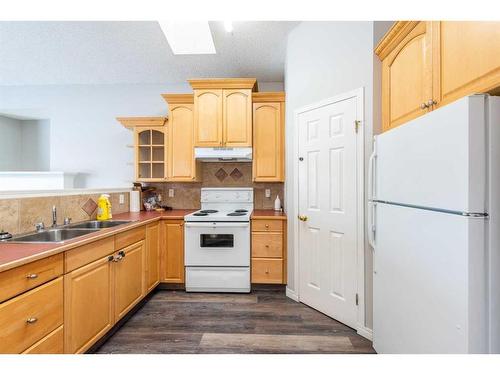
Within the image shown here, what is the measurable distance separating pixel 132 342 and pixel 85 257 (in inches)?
32.0

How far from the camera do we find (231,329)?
7.22ft

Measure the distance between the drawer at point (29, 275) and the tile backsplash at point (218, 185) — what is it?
2341mm

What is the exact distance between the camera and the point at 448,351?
106 cm

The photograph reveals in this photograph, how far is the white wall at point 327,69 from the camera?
2072 mm

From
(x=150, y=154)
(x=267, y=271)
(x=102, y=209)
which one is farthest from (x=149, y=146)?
(x=267, y=271)

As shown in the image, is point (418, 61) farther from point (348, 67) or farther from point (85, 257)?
point (85, 257)

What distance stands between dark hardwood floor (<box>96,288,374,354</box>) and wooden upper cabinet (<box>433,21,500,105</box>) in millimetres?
1767

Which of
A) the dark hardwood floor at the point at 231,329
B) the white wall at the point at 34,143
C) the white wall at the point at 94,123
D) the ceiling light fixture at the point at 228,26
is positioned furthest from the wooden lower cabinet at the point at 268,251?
the white wall at the point at 34,143

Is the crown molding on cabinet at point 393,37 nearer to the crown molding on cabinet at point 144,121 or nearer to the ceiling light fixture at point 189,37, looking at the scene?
the ceiling light fixture at point 189,37

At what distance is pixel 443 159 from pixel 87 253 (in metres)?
2.05

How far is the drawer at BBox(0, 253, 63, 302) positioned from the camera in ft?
3.76

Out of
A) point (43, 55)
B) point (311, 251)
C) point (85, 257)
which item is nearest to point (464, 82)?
point (311, 251)

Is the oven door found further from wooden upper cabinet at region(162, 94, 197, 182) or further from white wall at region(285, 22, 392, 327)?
wooden upper cabinet at region(162, 94, 197, 182)

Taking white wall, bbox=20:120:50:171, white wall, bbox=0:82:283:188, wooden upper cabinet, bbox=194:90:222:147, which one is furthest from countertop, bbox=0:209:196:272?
white wall, bbox=20:120:50:171
